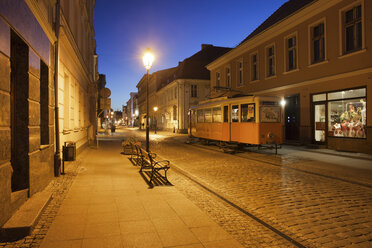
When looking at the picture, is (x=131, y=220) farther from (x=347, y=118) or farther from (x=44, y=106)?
(x=347, y=118)

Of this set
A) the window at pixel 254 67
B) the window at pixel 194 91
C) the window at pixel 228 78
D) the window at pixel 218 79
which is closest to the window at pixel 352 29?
the window at pixel 254 67

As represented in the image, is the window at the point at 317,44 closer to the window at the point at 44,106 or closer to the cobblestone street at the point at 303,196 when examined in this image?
the cobblestone street at the point at 303,196

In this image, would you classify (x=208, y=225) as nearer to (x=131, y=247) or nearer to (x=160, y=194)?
(x=131, y=247)

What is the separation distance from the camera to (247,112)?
1460cm

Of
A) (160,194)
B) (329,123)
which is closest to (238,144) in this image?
(329,123)

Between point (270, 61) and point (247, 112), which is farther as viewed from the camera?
point (270, 61)

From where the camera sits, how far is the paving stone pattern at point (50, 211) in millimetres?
3729

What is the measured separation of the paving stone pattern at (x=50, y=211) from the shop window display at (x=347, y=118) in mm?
13466

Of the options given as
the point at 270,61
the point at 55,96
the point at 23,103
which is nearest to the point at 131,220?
the point at 23,103

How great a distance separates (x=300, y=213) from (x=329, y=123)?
12.3 meters

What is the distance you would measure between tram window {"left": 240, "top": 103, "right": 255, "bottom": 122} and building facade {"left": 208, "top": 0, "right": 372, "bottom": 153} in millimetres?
1870

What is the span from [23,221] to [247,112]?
12.1 m

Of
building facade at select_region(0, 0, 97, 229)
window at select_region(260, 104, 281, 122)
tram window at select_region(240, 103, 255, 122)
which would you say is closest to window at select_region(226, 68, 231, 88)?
tram window at select_region(240, 103, 255, 122)

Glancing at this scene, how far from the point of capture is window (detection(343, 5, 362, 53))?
1386cm
